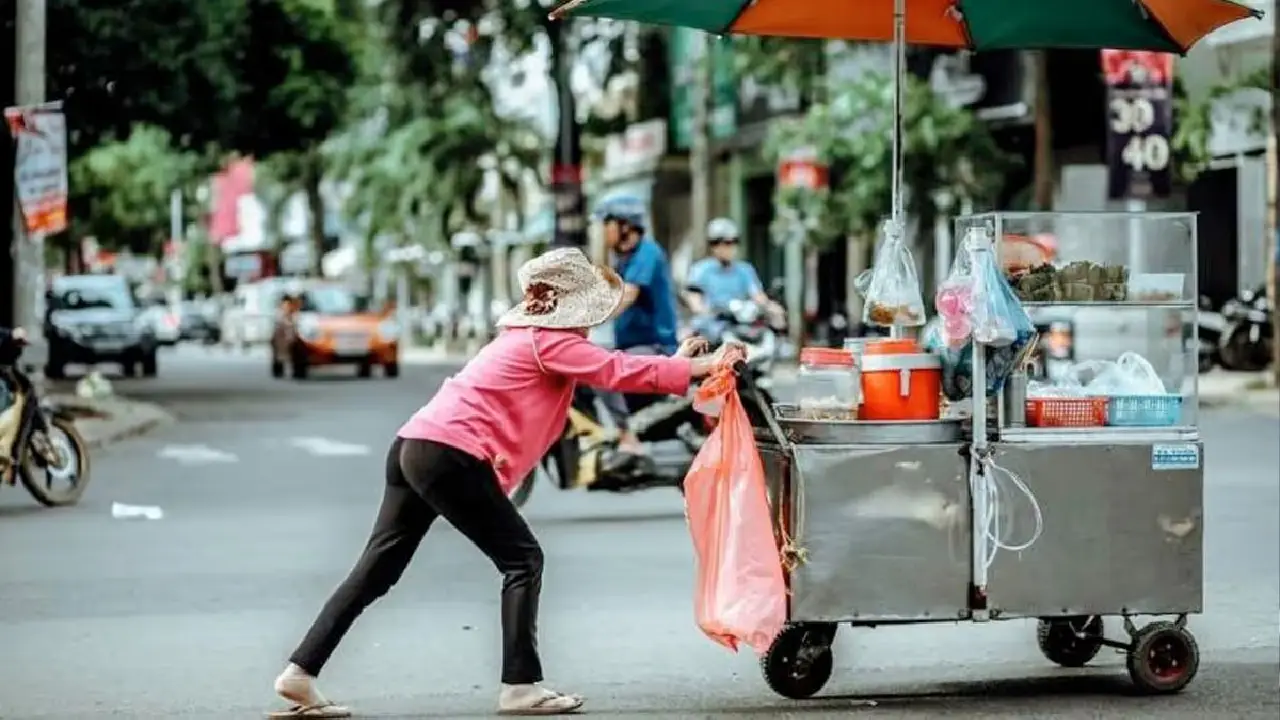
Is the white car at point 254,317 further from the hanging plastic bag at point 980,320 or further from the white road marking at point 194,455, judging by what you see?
the hanging plastic bag at point 980,320

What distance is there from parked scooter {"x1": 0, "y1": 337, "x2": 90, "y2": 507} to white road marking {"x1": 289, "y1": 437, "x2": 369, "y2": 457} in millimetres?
5073

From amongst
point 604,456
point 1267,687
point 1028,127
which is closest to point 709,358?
point 1267,687

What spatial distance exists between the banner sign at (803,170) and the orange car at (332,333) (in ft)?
24.4

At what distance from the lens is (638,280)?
14086 mm

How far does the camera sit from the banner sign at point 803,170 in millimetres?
38688

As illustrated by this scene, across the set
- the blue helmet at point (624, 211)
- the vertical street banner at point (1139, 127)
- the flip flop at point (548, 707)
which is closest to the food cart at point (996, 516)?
the flip flop at point (548, 707)

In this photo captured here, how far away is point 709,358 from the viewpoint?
788 centimetres

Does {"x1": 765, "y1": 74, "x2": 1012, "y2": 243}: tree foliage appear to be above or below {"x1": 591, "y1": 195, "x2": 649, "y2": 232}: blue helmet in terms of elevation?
above

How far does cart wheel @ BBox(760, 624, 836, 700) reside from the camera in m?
8.23

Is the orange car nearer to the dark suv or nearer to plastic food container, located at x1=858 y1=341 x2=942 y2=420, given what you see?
the dark suv

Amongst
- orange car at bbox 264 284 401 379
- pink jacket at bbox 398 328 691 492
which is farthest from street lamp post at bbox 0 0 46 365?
orange car at bbox 264 284 401 379

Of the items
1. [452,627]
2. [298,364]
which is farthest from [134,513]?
[298,364]

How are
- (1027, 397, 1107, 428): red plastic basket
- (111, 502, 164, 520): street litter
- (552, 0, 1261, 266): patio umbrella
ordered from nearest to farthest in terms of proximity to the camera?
(1027, 397, 1107, 428): red plastic basket → (552, 0, 1261, 266): patio umbrella → (111, 502, 164, 520): street litter

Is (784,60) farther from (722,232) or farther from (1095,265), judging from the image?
(1095,265)
